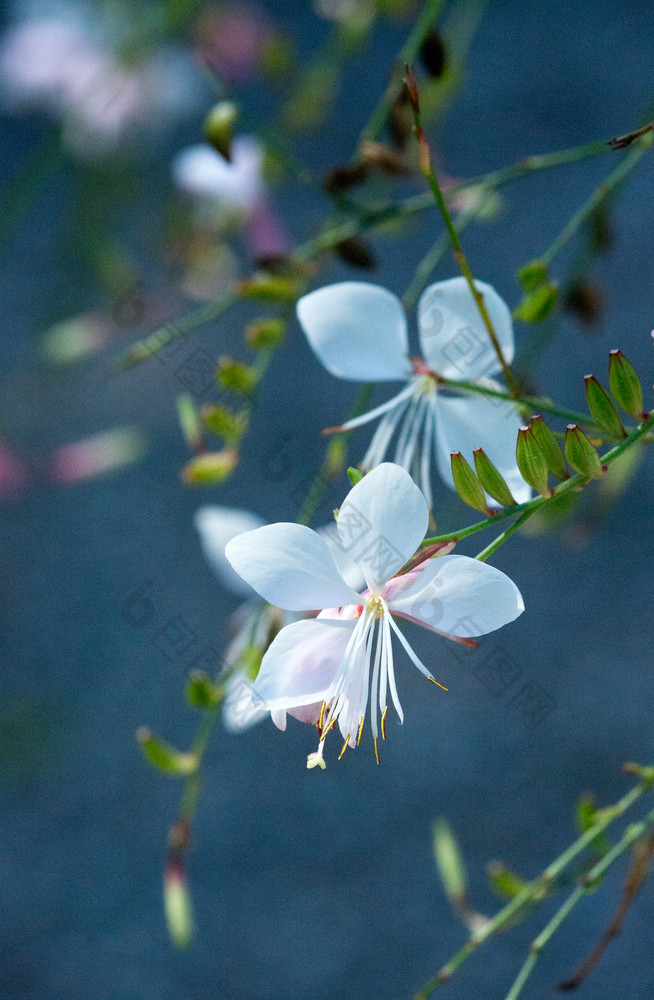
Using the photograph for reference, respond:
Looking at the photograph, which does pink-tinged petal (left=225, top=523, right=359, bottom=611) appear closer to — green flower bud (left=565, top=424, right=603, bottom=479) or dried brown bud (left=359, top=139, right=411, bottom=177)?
green flower bud (left=565, top=424, right=603, bottom=479)

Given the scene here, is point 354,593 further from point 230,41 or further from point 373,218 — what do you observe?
point 230,41

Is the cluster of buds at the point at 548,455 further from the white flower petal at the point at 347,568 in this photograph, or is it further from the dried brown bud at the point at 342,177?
the dried brown bud at the point at 342,177

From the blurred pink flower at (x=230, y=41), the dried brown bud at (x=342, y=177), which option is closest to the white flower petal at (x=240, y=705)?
the dried brown bud at (x=342, y=177)

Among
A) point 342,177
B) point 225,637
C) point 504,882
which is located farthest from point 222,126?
point 225,637

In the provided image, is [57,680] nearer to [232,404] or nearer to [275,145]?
[232,404]

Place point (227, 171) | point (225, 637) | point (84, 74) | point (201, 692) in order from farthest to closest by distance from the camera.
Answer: point (225, 637), point (84, 74), point (227, 171), point (201, 692)

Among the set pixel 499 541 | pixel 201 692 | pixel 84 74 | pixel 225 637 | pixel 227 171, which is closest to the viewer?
pixel 499 541

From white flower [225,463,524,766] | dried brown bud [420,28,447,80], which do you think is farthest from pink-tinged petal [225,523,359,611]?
dried brown bud [420,28,447,80]
